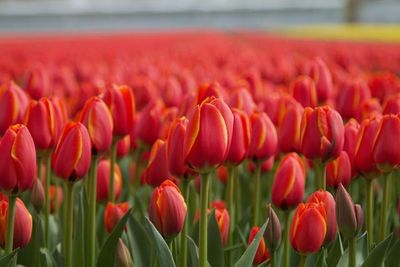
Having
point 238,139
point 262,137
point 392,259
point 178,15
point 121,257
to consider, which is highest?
point 238,139

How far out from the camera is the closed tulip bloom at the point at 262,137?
189cm

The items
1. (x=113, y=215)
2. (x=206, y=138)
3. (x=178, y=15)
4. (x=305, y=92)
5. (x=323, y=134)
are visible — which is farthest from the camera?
(x=178, y=15)

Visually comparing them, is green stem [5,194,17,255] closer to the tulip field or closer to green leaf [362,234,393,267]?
the tulip field

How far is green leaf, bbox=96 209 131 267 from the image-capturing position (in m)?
1.62

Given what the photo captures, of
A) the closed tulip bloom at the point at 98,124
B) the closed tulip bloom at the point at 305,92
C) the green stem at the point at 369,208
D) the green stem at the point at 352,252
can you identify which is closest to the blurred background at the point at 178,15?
the closed tulip bloom at the point at 305,92

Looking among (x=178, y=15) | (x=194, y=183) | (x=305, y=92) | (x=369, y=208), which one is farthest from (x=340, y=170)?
(x=178, y=15)

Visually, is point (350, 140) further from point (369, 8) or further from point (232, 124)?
point (369, 8)

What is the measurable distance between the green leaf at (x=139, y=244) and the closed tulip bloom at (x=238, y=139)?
0.28 meters

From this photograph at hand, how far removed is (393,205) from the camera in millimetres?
2264

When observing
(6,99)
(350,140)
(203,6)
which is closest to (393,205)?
(350,140)

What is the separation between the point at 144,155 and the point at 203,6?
47.6 meters

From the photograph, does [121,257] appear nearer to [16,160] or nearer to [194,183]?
[16,160]

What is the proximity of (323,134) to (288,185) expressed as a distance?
14 centimetres

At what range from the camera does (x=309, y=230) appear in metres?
1.47
